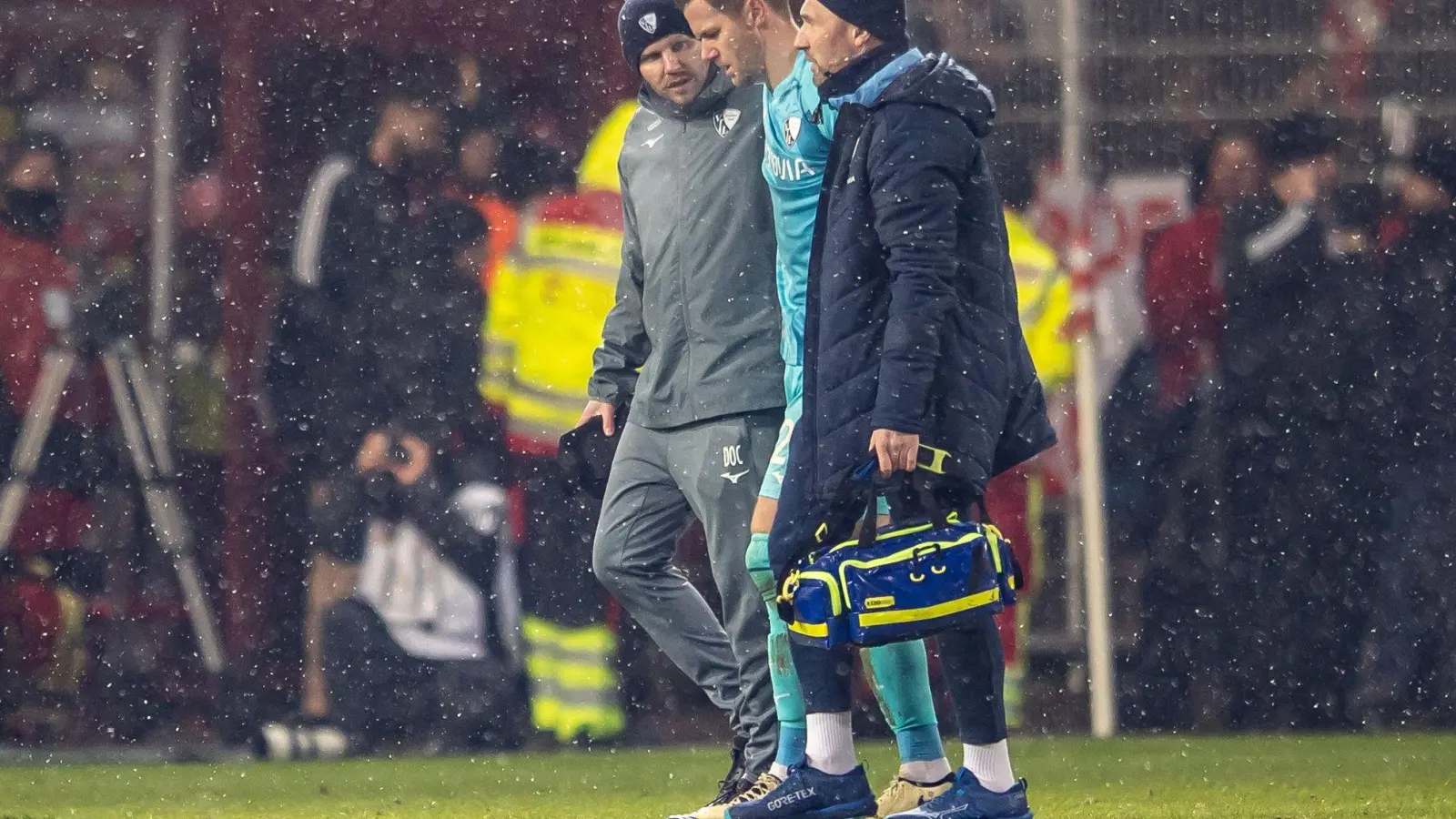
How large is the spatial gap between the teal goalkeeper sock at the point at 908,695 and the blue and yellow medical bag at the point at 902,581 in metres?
0.30

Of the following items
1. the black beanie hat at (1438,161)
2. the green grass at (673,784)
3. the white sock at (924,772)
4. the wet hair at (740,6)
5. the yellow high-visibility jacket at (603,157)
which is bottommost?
the green grass at (673,784)

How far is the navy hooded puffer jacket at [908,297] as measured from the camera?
14.6 feet

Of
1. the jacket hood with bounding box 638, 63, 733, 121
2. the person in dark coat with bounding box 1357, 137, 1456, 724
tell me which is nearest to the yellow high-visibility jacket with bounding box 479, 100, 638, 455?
the person in dark coat with bounding box 1357, 137, 1456, 724

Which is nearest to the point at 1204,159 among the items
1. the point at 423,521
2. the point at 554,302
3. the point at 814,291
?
the point at 554,302

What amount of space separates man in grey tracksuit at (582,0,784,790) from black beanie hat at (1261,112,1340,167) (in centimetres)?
297

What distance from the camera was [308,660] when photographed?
305 inches

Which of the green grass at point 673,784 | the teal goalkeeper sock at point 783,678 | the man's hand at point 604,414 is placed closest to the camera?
the teal goalkeeper sock at point 783,678

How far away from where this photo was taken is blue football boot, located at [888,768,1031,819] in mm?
4543

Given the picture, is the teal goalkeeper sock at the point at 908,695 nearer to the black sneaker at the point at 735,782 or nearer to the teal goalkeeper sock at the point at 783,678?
the teal goalkeeper sock at the point at 783,678

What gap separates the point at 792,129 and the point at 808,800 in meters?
1.21

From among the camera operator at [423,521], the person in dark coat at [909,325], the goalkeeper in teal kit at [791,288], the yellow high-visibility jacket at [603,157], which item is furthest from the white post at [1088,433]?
the person in dark coat at [909,325]

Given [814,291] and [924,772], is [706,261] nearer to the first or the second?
[814,291]

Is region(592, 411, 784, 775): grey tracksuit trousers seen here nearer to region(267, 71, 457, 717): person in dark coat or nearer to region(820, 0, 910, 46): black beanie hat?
region(820, 0, 910, 46): black beanie hat

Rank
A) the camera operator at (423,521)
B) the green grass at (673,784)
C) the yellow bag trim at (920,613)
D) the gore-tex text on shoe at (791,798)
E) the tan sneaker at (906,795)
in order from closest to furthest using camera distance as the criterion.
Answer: the yellow bag trim at (920,613) → the gore-tex text on shoe at (791,798) → the tan sneaker at (906,795) → the green grass at (673,784) → the camera operator at (423,521)
